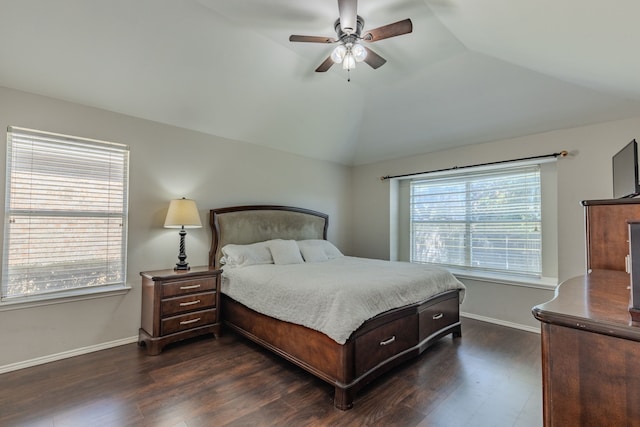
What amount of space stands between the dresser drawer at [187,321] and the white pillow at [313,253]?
1.34 meters

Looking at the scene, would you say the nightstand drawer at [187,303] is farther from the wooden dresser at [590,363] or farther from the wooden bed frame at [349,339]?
the wooden dresser at [590,363]

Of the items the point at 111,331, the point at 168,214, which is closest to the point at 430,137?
the point at 168,214

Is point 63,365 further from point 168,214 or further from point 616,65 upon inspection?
point 616,65

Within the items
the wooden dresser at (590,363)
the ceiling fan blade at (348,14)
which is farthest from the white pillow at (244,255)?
the wooden dresser at (590,363)

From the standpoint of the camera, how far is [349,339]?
2121 millimetres

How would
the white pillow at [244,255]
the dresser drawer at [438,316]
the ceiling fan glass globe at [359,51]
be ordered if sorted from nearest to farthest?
the ceiling fan glass globe at [359,51] < the dresser drawer at [438,316] < the white pillow at [244,255]

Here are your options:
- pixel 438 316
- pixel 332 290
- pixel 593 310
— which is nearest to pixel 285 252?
pixel 332 290

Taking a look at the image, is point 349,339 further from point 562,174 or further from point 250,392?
point 562,174

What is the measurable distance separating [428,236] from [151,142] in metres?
4.17

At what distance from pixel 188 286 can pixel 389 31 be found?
2.96 meters

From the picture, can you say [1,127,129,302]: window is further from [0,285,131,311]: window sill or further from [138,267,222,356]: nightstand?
[138,267,222,356]: nightstand

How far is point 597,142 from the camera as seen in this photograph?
10.6ft

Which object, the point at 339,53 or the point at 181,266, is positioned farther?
the point at 181,266

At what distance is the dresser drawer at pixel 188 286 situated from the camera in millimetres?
2969
